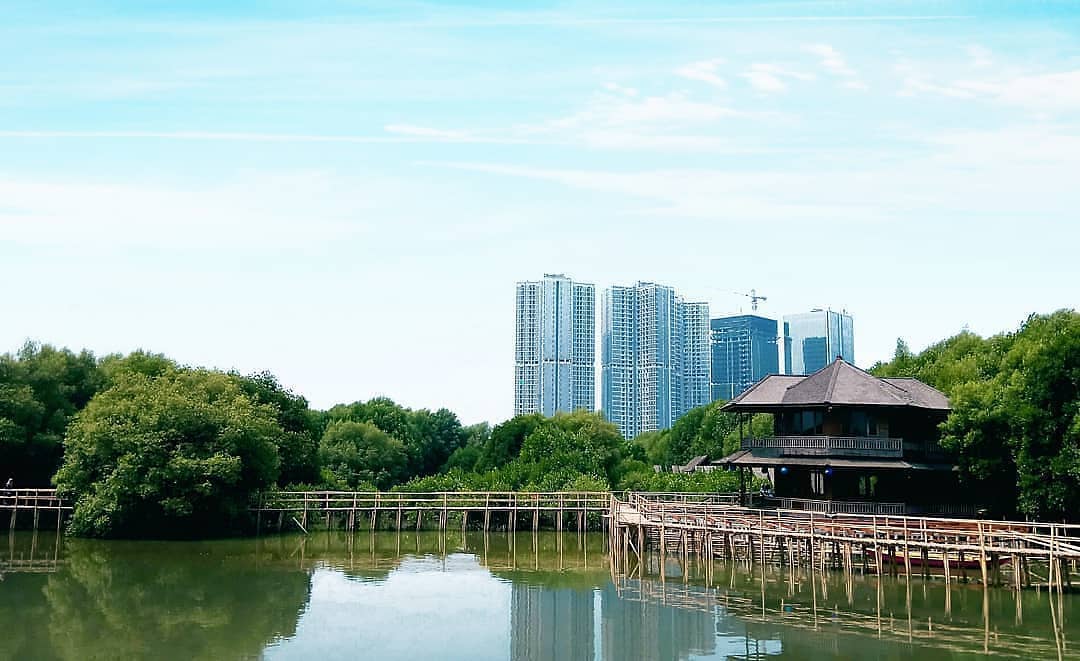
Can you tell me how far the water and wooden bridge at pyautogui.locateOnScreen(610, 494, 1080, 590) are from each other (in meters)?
0.75

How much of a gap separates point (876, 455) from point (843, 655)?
46.0 feet

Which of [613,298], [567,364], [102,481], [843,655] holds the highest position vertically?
[613,298]

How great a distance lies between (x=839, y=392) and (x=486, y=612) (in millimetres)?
15017

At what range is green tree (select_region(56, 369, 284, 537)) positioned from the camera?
119ft

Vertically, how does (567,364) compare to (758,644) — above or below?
above

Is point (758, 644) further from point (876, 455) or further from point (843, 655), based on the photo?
point (876, 455)

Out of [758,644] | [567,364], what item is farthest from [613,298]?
[758,644]

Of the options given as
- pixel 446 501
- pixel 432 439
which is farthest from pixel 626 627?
pixel 432 439

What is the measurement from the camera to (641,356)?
137375 millimetres

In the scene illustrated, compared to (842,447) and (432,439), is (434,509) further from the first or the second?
(432,439)

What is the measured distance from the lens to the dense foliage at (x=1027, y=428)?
28516 millimetres

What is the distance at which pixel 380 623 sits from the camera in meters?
21.8

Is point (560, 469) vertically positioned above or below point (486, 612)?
above

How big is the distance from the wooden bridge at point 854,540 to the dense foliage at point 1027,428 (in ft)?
4.76
